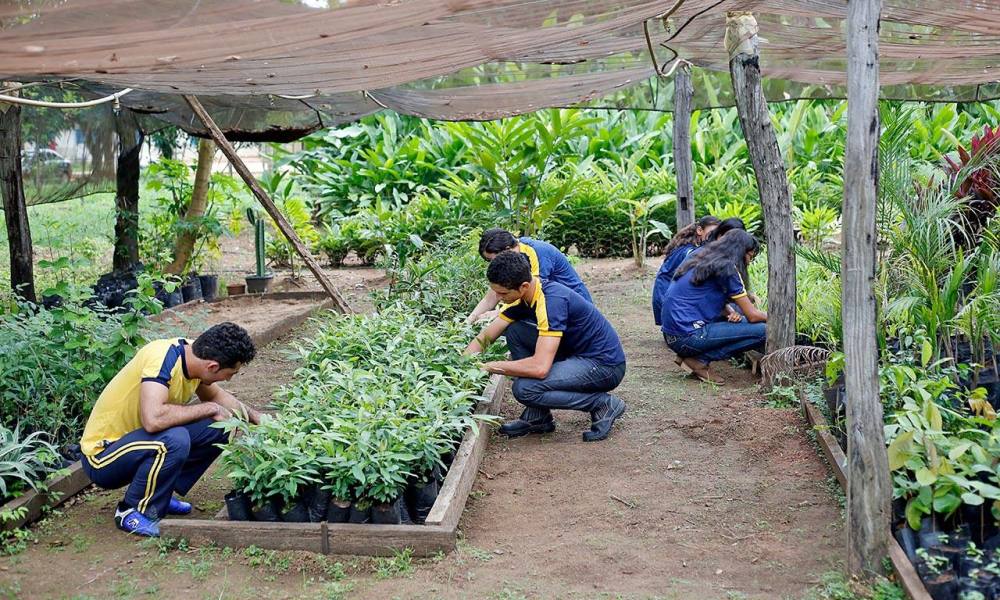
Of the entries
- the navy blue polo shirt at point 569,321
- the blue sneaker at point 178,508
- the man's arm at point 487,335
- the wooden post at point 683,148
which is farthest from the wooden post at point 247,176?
the wooden post at point 683,148

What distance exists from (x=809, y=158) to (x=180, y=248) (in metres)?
9.56

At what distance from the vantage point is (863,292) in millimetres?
3613

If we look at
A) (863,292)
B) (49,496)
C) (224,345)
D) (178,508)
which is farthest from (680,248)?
(49,496)

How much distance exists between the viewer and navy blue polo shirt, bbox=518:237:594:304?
Result: 6652 mm

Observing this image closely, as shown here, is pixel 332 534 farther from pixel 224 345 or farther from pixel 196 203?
pixel 196 203

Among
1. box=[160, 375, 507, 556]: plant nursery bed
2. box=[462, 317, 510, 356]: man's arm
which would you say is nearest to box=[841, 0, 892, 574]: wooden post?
box=[160, 375, 507, 556]: plant nursery bed

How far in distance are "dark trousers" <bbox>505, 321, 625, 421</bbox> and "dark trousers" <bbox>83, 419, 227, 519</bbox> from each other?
207cm

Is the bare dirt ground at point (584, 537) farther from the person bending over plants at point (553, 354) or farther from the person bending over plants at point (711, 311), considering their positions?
the person bending over plants at point (711, 311)

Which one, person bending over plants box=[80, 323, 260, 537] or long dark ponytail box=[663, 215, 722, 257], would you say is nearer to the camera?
person bending over plants box=[80, 323, 260, 537]

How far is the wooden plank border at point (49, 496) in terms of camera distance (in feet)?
14.6

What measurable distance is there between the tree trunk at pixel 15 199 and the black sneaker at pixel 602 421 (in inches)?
194

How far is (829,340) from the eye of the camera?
20.6 ft

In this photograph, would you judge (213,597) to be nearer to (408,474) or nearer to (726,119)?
(408,474)

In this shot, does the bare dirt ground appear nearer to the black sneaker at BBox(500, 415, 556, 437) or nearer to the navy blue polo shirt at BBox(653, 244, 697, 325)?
Result: the black sneaker at BBox(500, 415, 556, 437)
